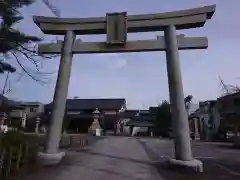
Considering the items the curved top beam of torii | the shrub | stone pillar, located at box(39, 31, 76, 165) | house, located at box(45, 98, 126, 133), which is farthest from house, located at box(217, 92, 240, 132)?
the shrub

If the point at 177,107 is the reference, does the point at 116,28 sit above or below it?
above

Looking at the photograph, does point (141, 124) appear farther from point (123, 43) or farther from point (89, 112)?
point (123, 43)

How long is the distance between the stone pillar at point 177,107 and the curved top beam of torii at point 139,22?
15.7 inches

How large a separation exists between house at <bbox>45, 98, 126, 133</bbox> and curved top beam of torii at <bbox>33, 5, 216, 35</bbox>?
35675mm

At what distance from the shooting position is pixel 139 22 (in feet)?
34.9

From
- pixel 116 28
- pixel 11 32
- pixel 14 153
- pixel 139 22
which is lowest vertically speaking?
pixel 14 153

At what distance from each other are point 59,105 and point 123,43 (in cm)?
356

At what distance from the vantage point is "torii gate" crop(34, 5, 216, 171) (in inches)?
380

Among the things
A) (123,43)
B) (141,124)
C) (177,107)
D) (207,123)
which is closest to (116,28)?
(123,43)

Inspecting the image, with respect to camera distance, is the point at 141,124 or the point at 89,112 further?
the point at 141,124

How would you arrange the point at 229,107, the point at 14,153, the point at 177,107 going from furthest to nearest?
the point at 229,107 → the point at 177,107 → the point at 14,153

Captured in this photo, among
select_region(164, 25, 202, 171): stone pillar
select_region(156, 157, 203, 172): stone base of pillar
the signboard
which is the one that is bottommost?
select_region(156, 157, 203, 172): stone base of pillar

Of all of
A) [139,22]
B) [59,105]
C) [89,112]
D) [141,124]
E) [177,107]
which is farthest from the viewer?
[141,124]

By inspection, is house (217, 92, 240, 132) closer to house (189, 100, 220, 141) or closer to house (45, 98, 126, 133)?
house (189, 100, 220, 141)
